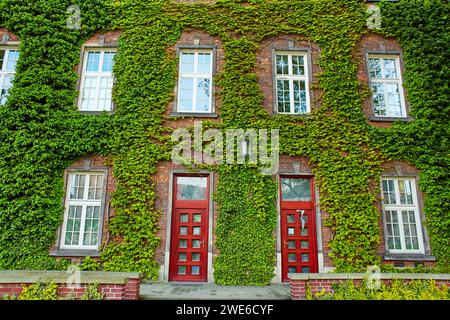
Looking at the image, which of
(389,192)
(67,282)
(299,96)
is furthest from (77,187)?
(389,192)

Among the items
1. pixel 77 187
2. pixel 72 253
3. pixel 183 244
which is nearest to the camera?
pixel 72 253

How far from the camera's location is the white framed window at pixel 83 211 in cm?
827

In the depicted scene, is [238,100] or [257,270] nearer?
[257,270]

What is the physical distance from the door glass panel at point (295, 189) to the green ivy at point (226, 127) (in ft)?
1.27

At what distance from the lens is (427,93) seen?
904 cm

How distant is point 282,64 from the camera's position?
9672 millimetres

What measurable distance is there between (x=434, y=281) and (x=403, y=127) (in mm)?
4558

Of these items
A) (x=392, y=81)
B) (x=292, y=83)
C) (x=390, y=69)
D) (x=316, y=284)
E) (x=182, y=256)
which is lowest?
(x=316, y=284)

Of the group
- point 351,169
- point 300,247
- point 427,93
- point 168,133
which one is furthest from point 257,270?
point 427,93

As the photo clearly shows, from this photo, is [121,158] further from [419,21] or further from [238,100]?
[419,21]

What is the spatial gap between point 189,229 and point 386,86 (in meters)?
7.34

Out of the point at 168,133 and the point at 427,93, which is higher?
the point at 427,93

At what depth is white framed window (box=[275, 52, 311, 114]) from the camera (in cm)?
927

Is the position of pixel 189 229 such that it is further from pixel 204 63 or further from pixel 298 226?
pixel 204 63
